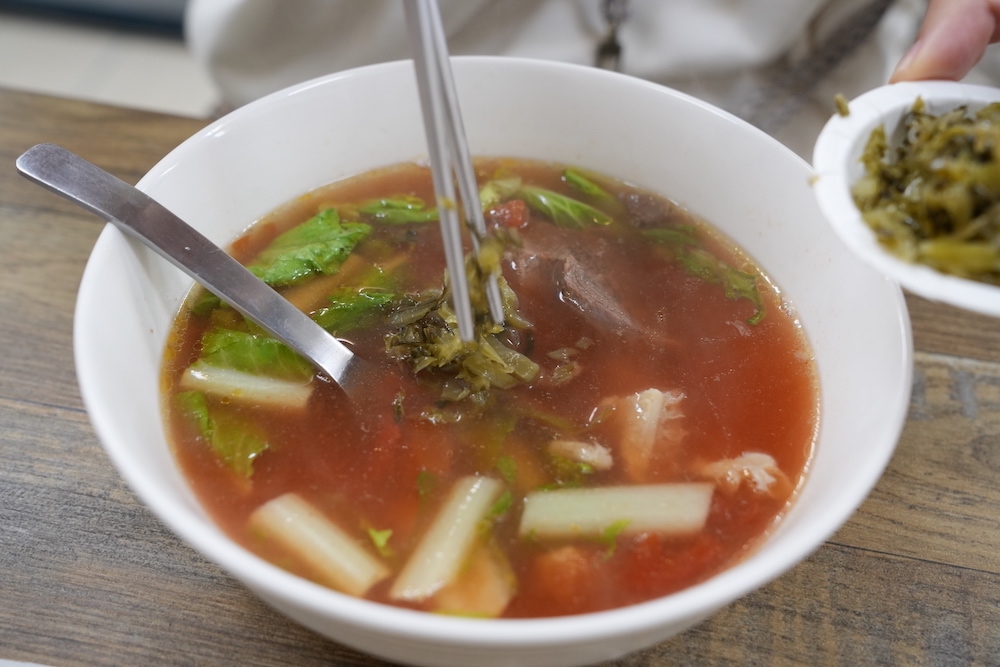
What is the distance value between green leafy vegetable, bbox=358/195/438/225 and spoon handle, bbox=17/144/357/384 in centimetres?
43

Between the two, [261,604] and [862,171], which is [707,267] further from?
[261,604]

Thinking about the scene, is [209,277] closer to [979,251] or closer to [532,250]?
[532,250]

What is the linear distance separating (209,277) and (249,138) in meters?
0.39

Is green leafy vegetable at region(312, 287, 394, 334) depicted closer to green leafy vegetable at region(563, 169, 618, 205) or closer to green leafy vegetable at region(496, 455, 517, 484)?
green leafy vegetable at region(496, 455, 517, 484)

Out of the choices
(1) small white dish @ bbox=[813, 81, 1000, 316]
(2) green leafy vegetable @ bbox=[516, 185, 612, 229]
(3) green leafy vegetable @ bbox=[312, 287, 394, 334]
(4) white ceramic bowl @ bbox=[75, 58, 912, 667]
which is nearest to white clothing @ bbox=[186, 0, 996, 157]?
(4) white ceramic bowl @ bbox=[75, 58, 912, 667]

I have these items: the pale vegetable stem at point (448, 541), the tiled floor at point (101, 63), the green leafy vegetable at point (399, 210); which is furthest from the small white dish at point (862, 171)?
the tiled floor at point (101, 63)

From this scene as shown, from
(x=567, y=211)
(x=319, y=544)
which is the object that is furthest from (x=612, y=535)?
(x=567, y=211)

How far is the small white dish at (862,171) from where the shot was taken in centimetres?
107

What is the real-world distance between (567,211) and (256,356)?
33.0 inches

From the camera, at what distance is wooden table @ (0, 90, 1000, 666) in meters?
1.32

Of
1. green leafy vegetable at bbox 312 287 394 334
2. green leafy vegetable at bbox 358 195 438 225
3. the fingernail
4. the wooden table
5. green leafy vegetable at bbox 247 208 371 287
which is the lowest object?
the wooden table

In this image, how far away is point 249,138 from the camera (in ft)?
5.72

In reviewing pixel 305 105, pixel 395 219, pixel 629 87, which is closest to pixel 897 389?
pixel 629 87

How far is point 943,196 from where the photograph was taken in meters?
1.14
